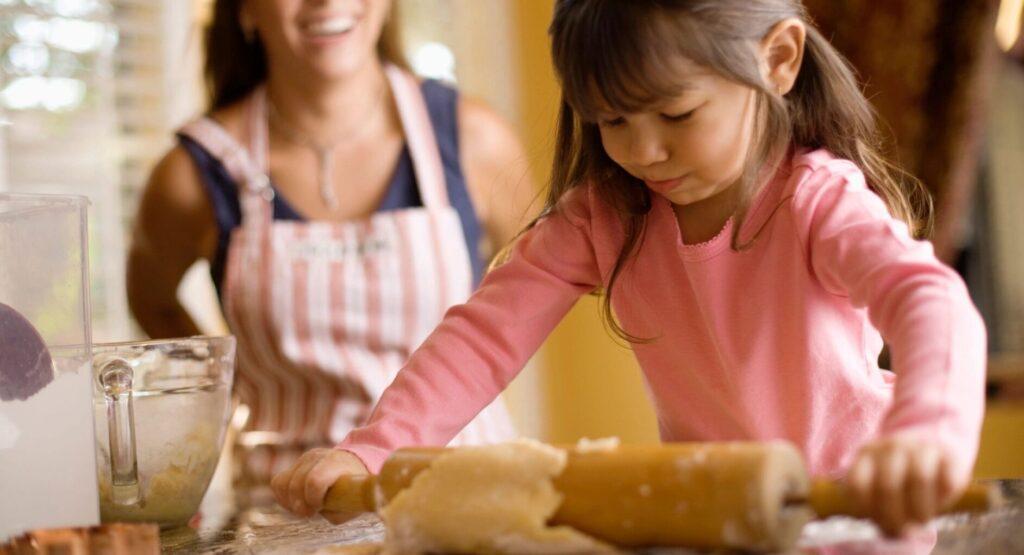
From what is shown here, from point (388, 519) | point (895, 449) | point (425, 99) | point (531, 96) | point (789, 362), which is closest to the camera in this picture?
point (895, 449)

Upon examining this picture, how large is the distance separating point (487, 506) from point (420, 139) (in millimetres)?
1128

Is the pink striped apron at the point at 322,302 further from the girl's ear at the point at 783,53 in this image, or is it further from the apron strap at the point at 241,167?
the girl's ear at the point at 783,53

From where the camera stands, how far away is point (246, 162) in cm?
172

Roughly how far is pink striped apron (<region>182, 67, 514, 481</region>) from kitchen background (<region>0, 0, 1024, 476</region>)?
0.98m

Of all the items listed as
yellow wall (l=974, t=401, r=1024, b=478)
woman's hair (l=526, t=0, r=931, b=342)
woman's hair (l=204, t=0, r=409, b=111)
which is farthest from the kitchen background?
woman's hair (l=526, t=0, r=931, b=342)

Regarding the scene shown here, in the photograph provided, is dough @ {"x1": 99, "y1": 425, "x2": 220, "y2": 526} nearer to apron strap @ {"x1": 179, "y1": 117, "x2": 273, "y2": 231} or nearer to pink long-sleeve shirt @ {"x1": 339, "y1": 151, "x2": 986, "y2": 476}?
pink long-sleeve shirt @ {"x1": 339, "y1": 151, "x2": 986, "y2": 476}

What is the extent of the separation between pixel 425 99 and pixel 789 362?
0.96m

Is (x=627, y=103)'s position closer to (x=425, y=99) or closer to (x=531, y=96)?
(x=425, y=99)

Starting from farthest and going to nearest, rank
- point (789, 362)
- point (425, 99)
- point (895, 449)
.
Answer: point (425, 99)
point (789, 362)
point (895, 449)

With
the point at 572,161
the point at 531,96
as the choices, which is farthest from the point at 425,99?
the point at 531,96

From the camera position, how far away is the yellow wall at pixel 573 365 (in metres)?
3.25

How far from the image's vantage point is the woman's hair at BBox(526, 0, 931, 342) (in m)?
0.83

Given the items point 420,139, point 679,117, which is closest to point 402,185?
point 420,139

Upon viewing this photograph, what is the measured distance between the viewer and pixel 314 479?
0.82m
